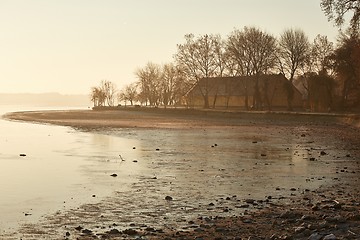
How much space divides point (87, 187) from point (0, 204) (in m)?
3.56

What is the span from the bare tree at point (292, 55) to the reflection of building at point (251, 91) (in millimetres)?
1577

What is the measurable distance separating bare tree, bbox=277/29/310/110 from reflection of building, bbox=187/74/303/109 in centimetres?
158

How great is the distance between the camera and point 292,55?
95062 millimetres

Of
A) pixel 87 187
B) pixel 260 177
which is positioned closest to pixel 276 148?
pixel 260 177

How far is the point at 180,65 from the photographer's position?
10706 centimetres

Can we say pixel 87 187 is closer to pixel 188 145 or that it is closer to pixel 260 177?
pixel 260 177

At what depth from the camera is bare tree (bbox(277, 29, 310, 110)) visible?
308 ft

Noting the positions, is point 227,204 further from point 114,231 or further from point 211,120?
point 211,120

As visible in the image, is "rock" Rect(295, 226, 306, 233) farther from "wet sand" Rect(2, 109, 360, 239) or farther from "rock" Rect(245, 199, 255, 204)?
"rock" Rect(245, 199, 255, 204)

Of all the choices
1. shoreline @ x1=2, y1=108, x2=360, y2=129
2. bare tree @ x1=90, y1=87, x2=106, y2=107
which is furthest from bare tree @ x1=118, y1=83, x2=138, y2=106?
shoreline @ x1=2, y1=108, x2=360, y2=129

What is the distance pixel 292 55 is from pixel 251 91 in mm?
21438

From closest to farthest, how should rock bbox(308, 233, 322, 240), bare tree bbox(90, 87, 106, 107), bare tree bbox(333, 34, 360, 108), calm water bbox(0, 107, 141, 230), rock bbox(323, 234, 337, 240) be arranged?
rock bbox(323, 234, 337, 240)
rock bbox(308, 233, 322, 240)
calm water bbox(0, 107, 141, 230)
bare tree bbox(333, 34, 360, 108)
bare tree bbox(90, 87, 106, 107)

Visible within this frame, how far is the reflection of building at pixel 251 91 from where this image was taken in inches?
3821

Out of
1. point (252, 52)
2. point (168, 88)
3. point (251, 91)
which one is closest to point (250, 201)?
point (252, 52)
